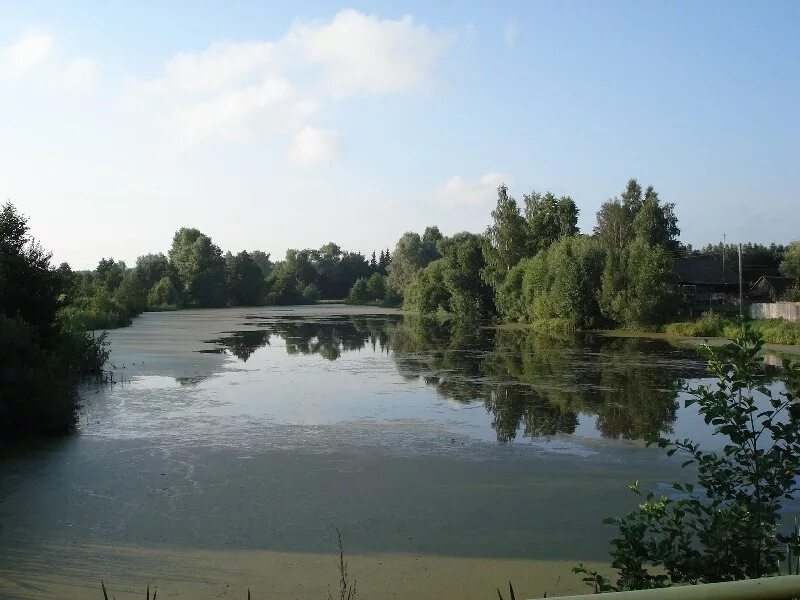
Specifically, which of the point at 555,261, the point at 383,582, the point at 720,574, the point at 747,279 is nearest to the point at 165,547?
the point at 383,582

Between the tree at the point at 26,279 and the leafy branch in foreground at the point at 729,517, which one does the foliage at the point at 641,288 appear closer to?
the tree at the point at 26,279

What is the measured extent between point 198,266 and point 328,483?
253 ft

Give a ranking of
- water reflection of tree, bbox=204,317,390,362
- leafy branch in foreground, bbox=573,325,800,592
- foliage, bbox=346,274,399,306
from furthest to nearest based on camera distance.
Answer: foliage, bbox=346,274,399,306 < water reflection of tree, bbox=204,317,390,362 < leafy branch in foreground, bbox=573,325,800,592

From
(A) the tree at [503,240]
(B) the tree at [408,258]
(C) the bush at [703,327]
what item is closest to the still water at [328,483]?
(C) the bush at [703,327]

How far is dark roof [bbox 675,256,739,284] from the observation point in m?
46.0

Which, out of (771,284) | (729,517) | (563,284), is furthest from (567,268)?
(729,517)

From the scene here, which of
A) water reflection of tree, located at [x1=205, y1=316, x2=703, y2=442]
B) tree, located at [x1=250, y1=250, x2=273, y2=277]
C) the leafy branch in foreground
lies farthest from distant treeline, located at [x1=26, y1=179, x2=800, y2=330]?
tree, located at [x1=250, y1=250, x2=273, y2=277]

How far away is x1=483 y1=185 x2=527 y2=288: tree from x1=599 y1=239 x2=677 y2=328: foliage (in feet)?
52.0

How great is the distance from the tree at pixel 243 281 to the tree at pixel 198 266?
1936mm

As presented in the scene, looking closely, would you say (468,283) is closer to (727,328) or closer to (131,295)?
(727,328)

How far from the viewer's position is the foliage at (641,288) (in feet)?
118

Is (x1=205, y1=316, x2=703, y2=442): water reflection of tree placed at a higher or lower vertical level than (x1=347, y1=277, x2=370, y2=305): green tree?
lower

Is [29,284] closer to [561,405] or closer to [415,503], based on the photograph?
[415,503]

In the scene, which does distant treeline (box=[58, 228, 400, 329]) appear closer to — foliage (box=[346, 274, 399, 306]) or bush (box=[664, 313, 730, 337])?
foliage (box=[346, 274, 399, 306])
